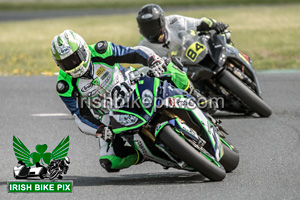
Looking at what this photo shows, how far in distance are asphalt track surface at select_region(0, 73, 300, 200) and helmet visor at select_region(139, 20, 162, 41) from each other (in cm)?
159

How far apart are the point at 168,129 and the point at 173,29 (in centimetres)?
394

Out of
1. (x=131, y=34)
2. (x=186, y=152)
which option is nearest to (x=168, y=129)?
(x=186, y=152)

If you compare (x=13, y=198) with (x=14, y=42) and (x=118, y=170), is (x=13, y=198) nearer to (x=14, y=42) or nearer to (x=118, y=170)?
(x=118, y=170)

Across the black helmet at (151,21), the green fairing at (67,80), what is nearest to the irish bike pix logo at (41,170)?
the green fairing at (67,80)

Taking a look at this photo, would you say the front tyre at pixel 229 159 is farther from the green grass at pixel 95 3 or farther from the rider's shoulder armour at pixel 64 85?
the green grass at pixel 95 3

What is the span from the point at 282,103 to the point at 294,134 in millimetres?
2208

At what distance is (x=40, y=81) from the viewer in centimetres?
1280

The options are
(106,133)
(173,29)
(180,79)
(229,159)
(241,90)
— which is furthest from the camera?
(173,29)

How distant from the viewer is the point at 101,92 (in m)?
7.14

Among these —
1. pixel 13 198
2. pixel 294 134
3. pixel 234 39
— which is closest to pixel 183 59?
pixel 294 134

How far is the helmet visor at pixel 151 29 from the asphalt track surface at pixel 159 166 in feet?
5.23

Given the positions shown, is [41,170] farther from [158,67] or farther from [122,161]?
[158,67]

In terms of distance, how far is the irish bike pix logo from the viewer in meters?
6.21

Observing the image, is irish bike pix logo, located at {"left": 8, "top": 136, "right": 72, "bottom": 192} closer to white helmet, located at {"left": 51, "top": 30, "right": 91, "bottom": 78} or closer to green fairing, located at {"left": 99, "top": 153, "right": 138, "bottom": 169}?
green fairing, located at {"left": 99, "top": 153, "right": 138, "bottom": 169}
